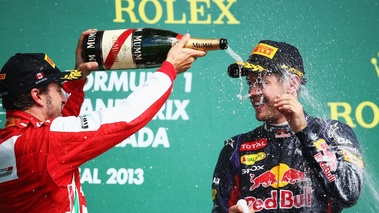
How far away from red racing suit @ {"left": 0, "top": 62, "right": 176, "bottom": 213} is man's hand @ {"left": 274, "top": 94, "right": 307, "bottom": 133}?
1.81 feet

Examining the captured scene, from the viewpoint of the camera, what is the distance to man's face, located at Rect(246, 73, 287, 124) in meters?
3.56

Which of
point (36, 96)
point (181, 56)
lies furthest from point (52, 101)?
point (181, 56)

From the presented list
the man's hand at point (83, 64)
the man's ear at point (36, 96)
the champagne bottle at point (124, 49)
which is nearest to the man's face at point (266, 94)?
the champagne bottle at point (124, 49)

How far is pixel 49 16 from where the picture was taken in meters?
4.88

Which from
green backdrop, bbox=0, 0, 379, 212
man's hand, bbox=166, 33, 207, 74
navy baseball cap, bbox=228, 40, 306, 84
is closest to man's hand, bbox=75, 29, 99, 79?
man's hand, bbox=166, 33, 207, 74

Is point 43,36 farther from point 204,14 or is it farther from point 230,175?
point 230,175

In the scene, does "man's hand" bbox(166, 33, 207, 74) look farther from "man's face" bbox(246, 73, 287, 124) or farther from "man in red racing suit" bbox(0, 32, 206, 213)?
"man's face" bbox(246, 73, 287, 124)

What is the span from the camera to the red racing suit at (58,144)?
2.88 m

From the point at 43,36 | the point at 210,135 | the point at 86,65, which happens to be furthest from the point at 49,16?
the point at 86,65

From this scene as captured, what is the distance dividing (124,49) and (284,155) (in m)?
0.90

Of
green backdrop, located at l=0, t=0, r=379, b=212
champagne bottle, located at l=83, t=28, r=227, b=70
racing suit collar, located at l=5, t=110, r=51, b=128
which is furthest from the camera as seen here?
green backdrop, located at l=0, t=0, r=379, b=212

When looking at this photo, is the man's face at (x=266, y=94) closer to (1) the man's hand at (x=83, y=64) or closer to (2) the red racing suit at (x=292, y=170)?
(2) the red racing suit at (x=292, y=170)

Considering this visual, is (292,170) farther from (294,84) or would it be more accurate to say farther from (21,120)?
(21,120)

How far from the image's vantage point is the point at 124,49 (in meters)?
3.22
